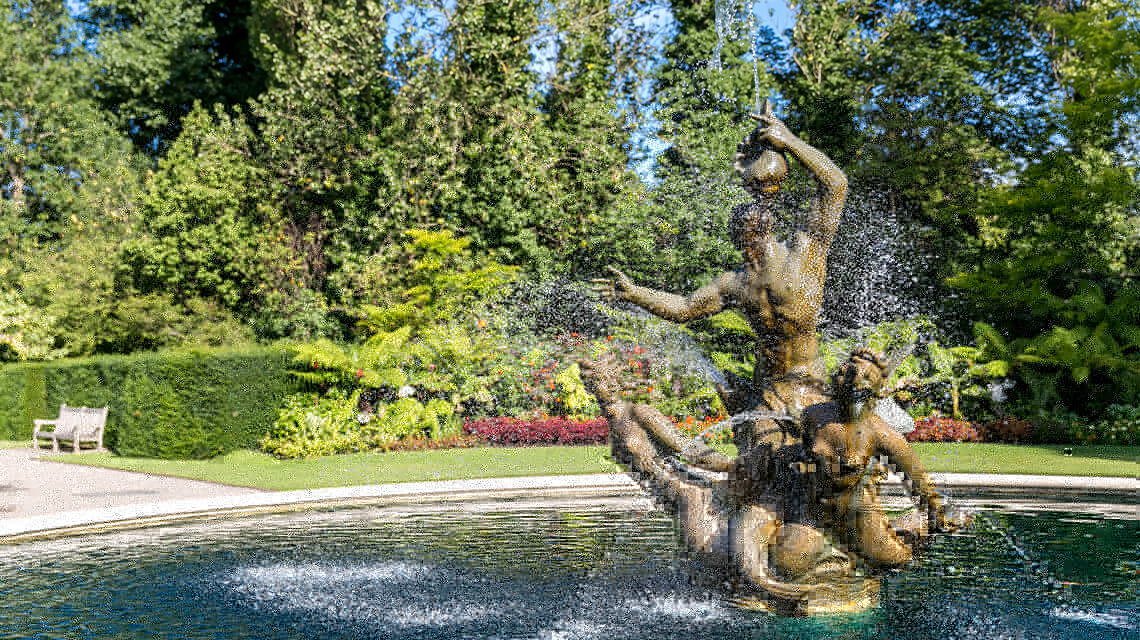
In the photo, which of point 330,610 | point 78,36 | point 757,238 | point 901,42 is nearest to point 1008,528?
point 757,238

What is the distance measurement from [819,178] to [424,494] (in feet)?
21.4

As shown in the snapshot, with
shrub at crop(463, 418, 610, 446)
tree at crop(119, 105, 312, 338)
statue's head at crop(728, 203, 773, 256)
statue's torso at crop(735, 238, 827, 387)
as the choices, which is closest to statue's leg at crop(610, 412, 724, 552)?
statue's torso at crop(735, 238, 827, 387)

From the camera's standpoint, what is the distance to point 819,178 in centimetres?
608

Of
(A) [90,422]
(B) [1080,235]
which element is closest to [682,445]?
(A) [90,422]

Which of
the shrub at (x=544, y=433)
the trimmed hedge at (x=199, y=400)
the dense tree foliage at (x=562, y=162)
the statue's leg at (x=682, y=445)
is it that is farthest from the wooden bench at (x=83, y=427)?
the statue's leg at (x=682, y=445)

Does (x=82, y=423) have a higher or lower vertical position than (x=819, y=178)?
lower

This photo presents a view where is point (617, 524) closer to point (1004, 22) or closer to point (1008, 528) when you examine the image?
point (1008, 528)

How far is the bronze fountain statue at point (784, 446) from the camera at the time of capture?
5.33 meters

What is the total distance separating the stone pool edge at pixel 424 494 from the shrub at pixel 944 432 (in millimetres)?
5486

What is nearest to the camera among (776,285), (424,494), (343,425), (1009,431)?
(776,285)

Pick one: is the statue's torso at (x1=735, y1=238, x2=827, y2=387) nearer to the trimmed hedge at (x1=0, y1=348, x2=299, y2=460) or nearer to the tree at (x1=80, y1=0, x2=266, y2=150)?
the trimmed hedge at (x1=0, y1=348, x2=299, y2=460)

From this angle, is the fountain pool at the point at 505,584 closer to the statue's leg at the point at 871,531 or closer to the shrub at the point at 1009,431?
the statue's leg at the point at 871,531

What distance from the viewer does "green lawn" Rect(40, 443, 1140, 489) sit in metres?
12.3

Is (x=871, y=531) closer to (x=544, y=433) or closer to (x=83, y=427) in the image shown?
(x=544, y=433)
